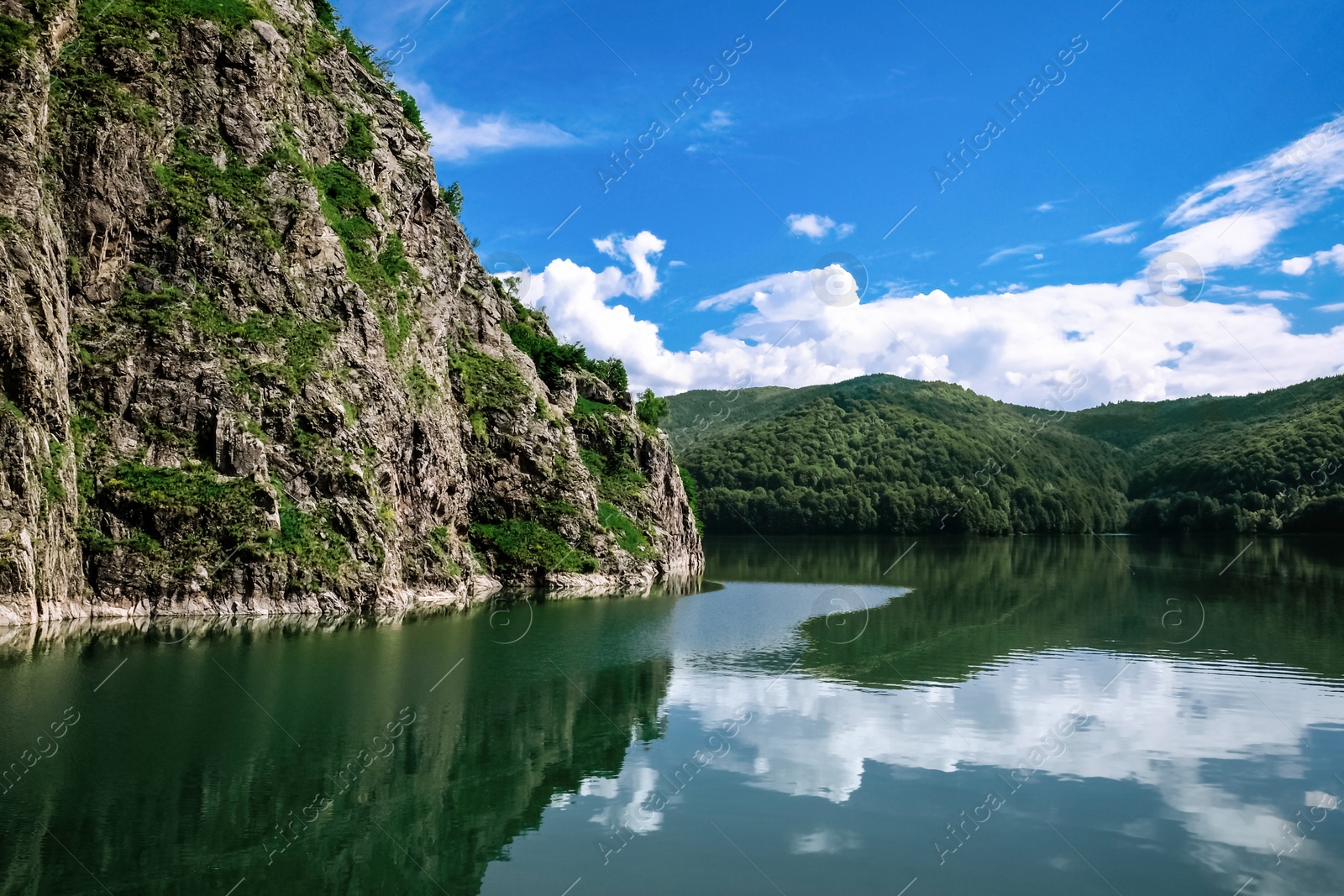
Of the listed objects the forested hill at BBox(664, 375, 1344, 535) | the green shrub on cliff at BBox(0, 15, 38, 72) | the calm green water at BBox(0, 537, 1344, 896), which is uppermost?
the green shrub on cliff at BBox(0, 15, 38, 72)

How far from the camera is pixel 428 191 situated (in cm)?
7356

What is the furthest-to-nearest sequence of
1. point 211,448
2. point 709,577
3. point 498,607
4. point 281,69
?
point 709,577, point 281,69, point 498,607, point 211,448

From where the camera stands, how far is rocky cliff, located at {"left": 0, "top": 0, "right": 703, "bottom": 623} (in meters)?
41.5

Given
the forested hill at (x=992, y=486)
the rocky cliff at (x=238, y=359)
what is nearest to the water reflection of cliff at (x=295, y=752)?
the rocky cliff at (x=238, y=359)

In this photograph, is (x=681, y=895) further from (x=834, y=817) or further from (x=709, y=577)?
(x=709, y=577)

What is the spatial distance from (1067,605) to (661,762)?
44915mm

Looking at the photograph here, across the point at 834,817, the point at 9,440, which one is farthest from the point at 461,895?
the point at 9,440

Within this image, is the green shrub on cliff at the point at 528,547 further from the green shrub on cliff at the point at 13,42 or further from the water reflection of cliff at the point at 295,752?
the green shrub on cliff at the point at 13,42

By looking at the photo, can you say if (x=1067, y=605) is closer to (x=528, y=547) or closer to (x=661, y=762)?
(x=528, y=547)

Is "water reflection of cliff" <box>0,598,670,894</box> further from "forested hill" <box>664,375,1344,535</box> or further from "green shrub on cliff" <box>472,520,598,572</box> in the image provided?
"forested hill" <box>664,375,1344,535</box>

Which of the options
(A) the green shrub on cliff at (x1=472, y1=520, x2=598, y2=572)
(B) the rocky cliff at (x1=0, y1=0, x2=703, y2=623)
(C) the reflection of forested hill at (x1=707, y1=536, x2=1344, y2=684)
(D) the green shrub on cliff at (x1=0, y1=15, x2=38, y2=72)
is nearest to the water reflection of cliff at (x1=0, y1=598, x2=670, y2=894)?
(B) the rocky cliff at (x1=0, y1=0, x2=703, y2=623)

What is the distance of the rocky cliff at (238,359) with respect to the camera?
41.5 meters

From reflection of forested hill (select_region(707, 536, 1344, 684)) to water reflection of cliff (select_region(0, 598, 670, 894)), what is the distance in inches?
474

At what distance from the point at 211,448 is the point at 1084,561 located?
8982cm
